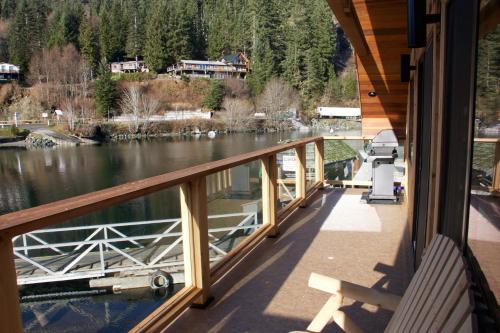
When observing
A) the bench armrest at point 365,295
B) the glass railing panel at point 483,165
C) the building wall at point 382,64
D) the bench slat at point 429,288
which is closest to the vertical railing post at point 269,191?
the building wall at point 382,64

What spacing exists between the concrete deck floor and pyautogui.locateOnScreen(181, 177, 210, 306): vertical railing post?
18cm

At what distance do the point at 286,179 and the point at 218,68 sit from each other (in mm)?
62659

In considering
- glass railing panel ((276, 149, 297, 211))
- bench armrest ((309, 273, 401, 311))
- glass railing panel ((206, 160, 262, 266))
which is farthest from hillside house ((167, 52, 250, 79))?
bench armrest ((309, 273, 401, 311))

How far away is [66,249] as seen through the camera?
12.5 meters

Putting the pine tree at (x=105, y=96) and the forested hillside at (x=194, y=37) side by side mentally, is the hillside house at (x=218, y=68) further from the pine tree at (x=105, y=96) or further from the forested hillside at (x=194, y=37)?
the pine tree at (x=105, y=96)

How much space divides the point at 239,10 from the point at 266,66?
59.9ft

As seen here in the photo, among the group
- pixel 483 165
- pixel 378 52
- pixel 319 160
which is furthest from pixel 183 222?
Answer: pixel 378 52

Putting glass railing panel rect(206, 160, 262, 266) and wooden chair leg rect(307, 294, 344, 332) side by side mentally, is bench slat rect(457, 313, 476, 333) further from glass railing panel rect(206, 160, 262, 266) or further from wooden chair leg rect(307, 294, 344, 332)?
glass railing panel rect(206, 160, 262, 266)

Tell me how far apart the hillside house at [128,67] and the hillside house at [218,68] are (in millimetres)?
4516

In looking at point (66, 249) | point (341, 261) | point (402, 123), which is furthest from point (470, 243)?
point (66, 249)

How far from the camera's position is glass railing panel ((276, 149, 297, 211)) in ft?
19.9

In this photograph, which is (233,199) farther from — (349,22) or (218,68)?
(218,68)

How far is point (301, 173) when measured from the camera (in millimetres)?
5121

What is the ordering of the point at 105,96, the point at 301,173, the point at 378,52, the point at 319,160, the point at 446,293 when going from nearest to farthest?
the point at 446,293
the point at 301,173
the point at 378,52
the point at 319,160
the point at 105,96
